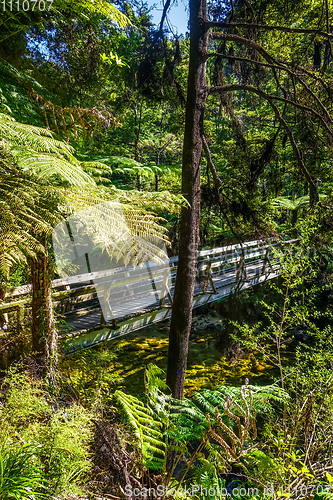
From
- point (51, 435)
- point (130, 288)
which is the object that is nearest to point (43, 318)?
point (51, 435)

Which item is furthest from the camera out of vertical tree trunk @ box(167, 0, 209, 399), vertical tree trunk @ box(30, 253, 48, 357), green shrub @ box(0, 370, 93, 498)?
vertical tree trunk @ box(167, 0, 209, 399)

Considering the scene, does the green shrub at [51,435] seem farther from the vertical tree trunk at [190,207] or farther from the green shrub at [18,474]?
the vertical tree trunk at [190,207]

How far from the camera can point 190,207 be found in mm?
3426

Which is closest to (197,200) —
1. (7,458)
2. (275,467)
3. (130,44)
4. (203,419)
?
(203,419)

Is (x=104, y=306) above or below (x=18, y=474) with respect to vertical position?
above

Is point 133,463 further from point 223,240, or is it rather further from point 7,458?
point 223,240

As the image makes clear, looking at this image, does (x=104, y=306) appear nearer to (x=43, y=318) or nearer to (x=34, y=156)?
(x=43, y=318)

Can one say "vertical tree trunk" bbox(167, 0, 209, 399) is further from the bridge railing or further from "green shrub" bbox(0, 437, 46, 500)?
"green shrub" bbox(0, 437, 46, 500)

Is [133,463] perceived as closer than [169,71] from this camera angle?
Yes

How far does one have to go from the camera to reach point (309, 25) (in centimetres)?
620

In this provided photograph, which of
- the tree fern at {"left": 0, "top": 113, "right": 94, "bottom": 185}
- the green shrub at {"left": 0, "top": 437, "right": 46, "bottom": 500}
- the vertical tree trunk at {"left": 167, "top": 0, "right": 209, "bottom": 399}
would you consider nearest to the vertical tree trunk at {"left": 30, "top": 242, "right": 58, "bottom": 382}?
the green shrub at {"left": 0, "top": 437, "right": 46, "bottom": 500}

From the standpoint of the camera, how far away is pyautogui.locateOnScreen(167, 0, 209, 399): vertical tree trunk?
3396mm

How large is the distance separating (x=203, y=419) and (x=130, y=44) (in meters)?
8.03

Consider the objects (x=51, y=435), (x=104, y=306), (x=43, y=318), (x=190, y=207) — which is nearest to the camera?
(x=51, y=435)
